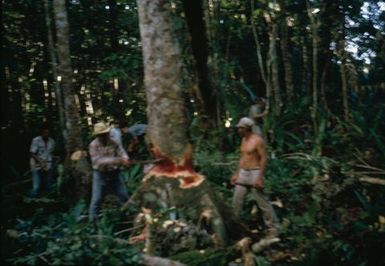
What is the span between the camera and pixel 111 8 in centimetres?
1702

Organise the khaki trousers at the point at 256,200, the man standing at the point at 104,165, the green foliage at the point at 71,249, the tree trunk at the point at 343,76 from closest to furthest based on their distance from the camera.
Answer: the green foliage at the point at 71,249 → the khaki trousers at the point at 256,200 → the man standing at the point at 104,165 → the tree trunk at the point at 343,76

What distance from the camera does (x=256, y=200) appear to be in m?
7.67

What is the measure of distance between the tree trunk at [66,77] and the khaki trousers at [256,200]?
3.52m

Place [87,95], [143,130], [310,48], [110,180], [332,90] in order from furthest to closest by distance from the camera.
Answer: [87,95] < [310,48] < [332,90] < [143,130] < [110,180]

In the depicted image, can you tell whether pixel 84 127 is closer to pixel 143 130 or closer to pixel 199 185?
pixel 143 130

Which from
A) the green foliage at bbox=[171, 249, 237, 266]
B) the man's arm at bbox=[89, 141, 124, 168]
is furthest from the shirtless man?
the man's arm at bbox=[89, 141, 124, 168]

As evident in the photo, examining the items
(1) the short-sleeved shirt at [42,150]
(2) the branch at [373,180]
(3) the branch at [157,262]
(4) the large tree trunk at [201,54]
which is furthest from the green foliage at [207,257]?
(1) the short-sleeved shirt at [42,150]

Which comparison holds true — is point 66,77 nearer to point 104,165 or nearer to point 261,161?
point 104,165

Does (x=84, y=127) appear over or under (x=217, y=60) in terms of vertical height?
under

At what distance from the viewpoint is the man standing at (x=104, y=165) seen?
7.77m

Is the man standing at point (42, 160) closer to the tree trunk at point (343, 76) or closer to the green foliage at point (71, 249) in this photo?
the green foliage at point (71, 249)

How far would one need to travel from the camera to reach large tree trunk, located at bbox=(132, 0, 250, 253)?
22.6ft

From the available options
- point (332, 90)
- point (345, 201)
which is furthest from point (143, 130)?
point (332, 90)

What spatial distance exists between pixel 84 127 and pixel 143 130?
19.3 feet
